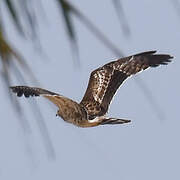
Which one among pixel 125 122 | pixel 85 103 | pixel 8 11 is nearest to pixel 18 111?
pixel 8 11

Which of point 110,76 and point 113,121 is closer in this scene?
point 113,121

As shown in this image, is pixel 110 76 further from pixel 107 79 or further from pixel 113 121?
pixel 113 121

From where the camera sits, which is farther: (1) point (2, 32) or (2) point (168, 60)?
(2) point (168, 60)

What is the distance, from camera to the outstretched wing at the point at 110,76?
677 centimetres

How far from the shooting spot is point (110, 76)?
7.64 metres

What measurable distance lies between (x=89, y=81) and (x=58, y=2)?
6080mm

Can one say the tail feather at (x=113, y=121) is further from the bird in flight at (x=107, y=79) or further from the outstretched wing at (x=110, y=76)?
the outstretched wing at (x=110, y=76)

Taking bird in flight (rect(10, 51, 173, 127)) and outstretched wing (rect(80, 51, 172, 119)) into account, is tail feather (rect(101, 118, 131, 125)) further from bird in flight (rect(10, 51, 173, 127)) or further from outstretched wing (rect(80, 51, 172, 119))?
outstretched wing (rect(80, 51, 172, 119))

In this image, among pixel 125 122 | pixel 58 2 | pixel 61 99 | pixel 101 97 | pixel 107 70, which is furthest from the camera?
pixel 107 70

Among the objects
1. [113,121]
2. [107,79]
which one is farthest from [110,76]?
[113,121]

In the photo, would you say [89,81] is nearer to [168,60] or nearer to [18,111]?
[168,60]

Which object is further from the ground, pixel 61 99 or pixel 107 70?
pixel 107 70

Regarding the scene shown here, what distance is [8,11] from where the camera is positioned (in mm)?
1399

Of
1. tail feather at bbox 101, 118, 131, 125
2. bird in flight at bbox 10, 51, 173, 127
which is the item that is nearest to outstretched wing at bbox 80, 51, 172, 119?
bird in flight at bbox 10, 51, 173, 127
